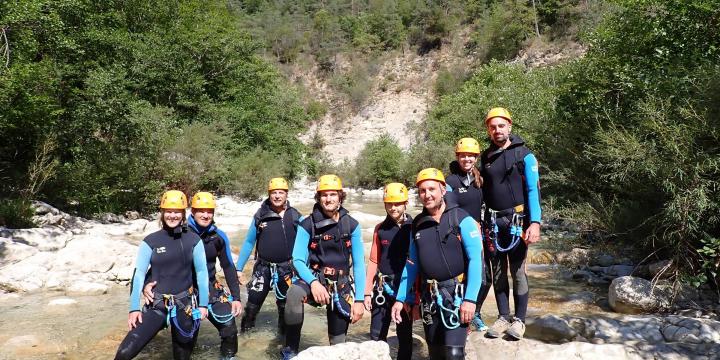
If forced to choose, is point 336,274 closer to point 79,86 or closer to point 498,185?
point 498,185

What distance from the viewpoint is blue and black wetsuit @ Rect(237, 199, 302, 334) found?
5.59 meters

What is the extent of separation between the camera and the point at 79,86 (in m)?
18.2

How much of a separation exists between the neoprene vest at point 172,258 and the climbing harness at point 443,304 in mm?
2213

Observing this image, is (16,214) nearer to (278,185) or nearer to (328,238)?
(278,185)

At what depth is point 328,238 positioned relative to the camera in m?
4.25

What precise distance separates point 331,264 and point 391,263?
0.56 meters

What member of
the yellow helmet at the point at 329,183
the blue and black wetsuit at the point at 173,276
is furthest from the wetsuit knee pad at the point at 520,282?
the blue and black wetsuit at the point at 173,276

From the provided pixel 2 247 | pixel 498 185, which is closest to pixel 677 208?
pixel 498 185

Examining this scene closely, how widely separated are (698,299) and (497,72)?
2823 cm

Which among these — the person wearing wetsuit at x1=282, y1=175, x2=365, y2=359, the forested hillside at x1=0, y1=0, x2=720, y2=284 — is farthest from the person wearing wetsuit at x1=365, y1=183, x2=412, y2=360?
the forested hillside at x1=0, y1=0, x2=720, y2=284

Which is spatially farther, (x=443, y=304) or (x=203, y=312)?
(x=203, y=312)

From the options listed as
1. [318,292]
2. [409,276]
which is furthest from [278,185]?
[409,276]

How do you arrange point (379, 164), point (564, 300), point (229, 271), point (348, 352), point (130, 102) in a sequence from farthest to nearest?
1. point (379, 164)
2. point (130, 102)
3. point (564, 300)
4. point (229, 271)
5. point (348, 352)

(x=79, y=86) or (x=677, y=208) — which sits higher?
(x=79, y=86)
